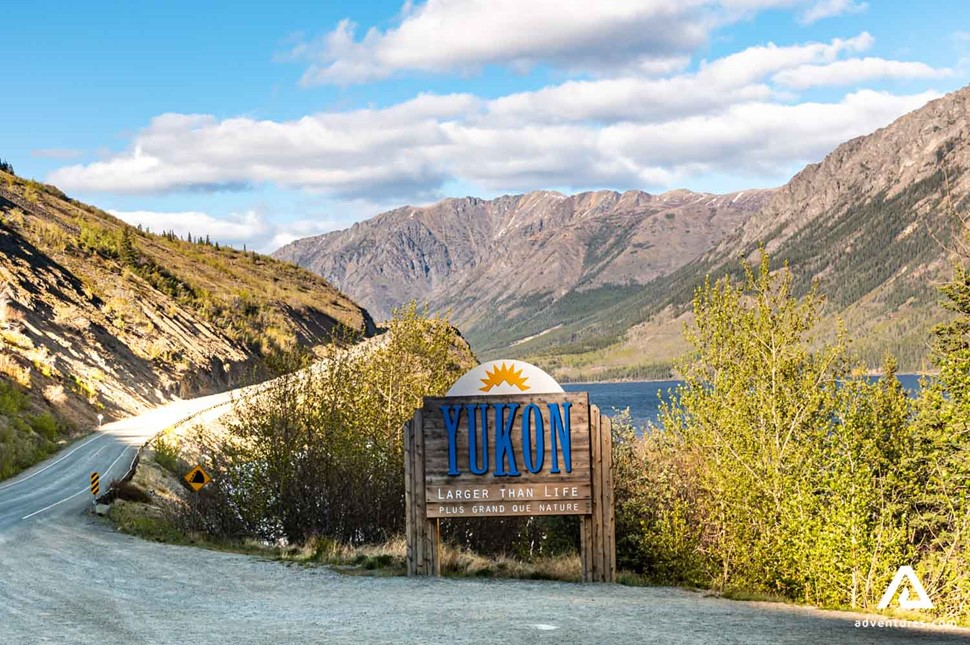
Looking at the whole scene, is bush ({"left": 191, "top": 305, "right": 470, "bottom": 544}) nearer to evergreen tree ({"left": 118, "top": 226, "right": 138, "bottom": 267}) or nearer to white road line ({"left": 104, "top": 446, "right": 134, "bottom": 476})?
white road line ({"left": 104, "top": 446, "right": 134, "bottom": 476})

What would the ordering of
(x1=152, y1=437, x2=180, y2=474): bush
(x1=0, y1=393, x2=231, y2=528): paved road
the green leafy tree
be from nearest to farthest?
1. the green leafy tree
2. (x1=0, y1=393, x2=231, y2=528): paved road
3. (x1=152, y1=437, x2=180, y2=474): bush

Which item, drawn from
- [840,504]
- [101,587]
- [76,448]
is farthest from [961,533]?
[76,448]

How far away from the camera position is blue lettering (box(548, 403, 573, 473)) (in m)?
17.4

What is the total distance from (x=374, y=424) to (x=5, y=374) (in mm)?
26490

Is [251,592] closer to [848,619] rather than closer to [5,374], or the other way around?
[848,619]

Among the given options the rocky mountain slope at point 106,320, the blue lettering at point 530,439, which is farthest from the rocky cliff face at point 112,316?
the blue lettering at point 530,439

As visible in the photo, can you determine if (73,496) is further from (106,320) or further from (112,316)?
(112,316)

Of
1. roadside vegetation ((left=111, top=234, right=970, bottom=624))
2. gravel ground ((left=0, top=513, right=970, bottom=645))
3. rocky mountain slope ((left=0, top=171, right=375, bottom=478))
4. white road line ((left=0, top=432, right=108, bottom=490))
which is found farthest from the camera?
rocky mountain slope ((left=0, top=171, right=375, bottom=478))

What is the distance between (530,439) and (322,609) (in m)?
5.30

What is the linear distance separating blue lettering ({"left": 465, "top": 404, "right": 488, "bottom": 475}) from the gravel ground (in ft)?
6.90

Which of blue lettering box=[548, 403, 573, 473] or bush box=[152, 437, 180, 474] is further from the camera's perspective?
bush box=[152, 437, 180, 474]
